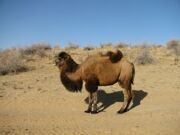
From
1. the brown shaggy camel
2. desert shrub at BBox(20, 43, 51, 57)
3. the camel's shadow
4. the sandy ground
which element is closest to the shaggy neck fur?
the brown shaggy camel

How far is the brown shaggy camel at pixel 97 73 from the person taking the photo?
14008 millimetres

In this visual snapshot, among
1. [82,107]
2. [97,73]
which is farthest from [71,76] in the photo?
[82,107]

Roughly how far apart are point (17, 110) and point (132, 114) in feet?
14.2

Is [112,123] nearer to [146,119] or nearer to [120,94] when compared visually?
[146,119]

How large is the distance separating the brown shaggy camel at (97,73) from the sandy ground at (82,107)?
2.50ft

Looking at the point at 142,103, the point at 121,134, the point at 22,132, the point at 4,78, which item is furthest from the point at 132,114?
the point at 4,78

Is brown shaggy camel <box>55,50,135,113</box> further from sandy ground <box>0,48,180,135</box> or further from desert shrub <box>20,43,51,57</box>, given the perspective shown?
desert shrub <box>20,43,51,57</box>

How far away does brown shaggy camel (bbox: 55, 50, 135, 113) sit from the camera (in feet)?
46.0

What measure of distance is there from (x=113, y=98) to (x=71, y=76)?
112 inches

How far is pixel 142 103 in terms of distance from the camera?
50.6 feet

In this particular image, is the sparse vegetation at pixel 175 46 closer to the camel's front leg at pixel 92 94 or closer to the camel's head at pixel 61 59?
the camel's front leg at pixel 92 94

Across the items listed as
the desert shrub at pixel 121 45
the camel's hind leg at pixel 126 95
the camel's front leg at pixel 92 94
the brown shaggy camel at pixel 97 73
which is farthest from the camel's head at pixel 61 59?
the desert shrub at pixel 121 45

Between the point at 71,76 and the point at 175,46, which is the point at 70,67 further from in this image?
the point at 175,46

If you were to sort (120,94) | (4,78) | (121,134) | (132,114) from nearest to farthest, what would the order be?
1. (121,134)
2. (132,114)
3. (120,94)
4. (4,78)
